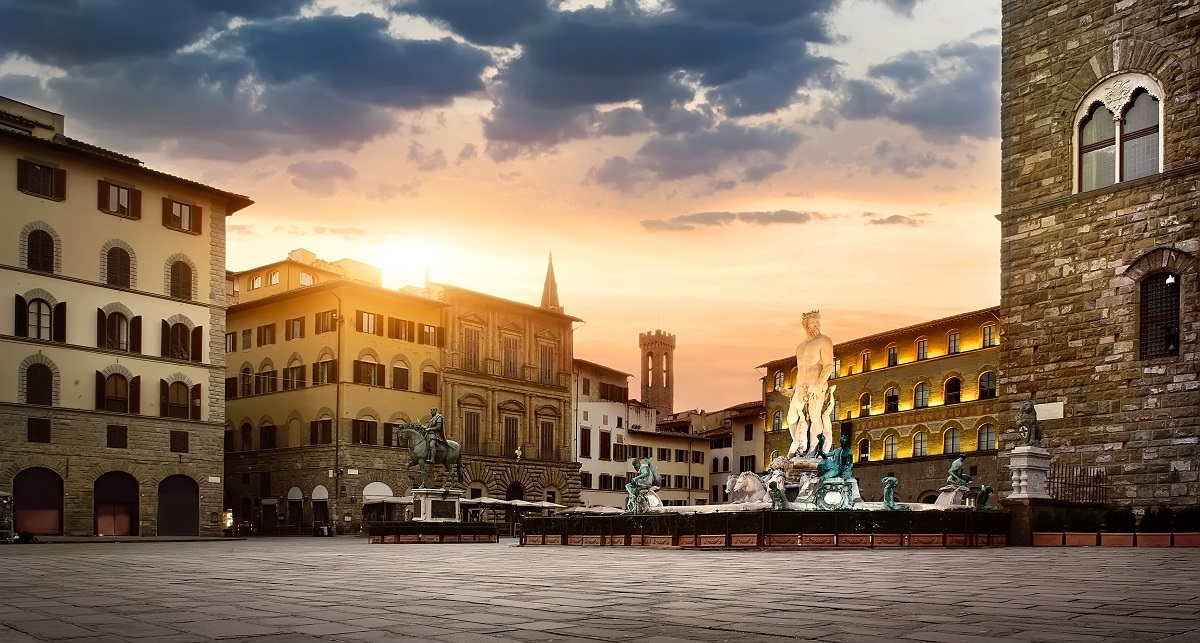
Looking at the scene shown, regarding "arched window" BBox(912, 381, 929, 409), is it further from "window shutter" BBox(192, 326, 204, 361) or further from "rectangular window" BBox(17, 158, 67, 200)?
"rectangular window" BBox(17, 158, 67, 200)

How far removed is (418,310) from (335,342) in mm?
5954

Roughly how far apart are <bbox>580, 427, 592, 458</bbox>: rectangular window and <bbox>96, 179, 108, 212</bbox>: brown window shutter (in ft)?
121

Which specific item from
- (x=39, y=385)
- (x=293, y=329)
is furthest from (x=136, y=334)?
(x=293, y=329)

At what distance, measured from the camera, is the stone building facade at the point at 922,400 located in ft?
197

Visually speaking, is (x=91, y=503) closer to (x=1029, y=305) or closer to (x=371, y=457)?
(x=371, y=457)

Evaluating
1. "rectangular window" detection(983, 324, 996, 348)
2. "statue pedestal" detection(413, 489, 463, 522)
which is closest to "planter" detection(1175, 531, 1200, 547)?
"statue pedestal" detection(413, 489, 463, 522)

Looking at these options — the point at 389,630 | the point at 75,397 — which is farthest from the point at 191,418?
the point at 389,630

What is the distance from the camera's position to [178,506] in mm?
46000

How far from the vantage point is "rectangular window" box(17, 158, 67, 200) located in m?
41.8

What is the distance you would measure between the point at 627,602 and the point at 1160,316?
2099 centimetres

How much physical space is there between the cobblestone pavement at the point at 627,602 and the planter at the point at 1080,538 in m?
5.84

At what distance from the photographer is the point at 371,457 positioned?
5684cm

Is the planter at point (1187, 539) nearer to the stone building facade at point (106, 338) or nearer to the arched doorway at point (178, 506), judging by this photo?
the stone building facade at point (106, 338)

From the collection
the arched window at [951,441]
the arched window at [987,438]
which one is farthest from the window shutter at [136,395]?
the arched window at [951,441]
